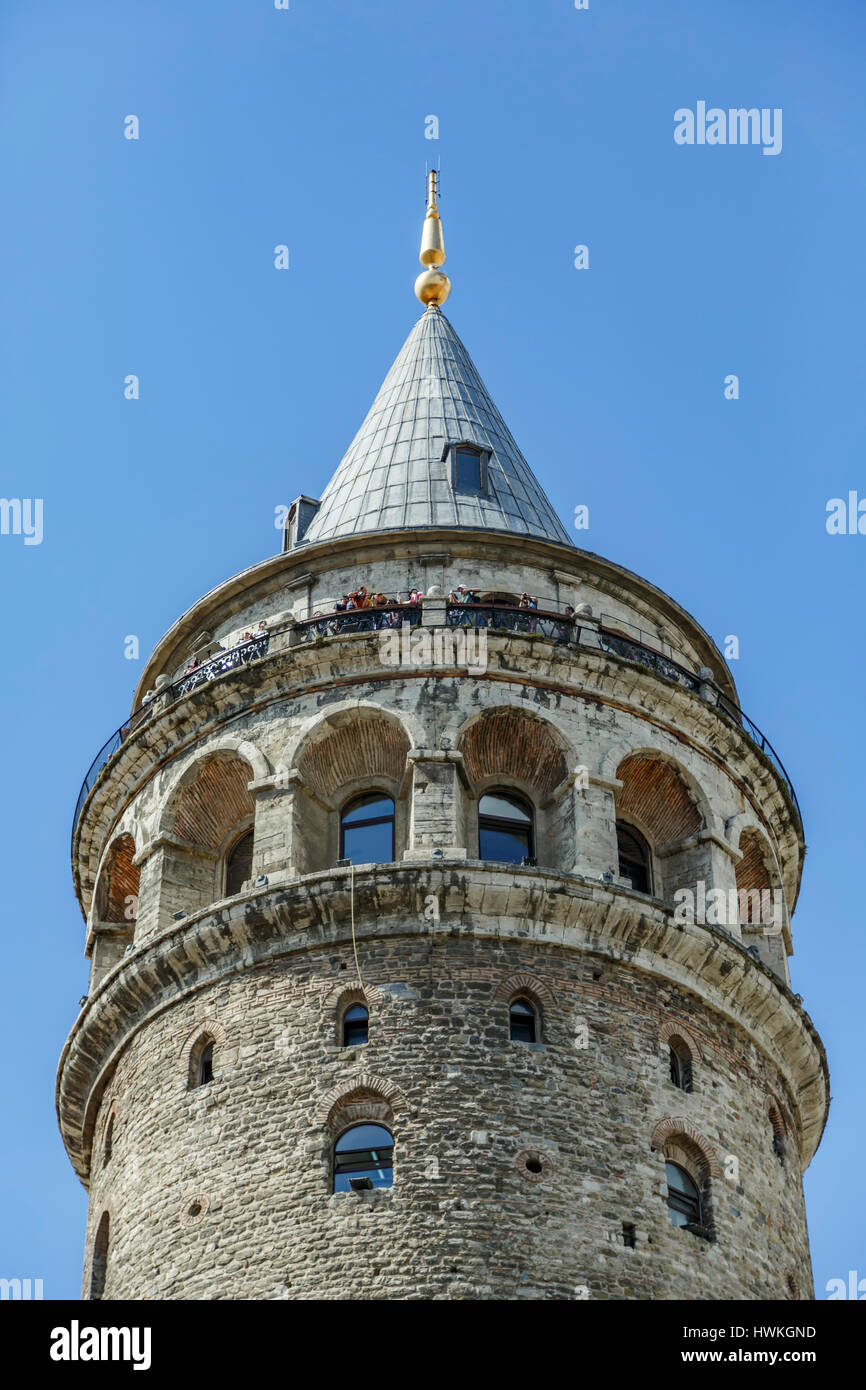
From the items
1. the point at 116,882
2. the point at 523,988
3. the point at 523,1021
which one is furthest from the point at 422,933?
the point at 116,882

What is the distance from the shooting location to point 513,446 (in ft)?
160

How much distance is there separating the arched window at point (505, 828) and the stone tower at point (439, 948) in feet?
0.21

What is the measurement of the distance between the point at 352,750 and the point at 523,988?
5.58 meters

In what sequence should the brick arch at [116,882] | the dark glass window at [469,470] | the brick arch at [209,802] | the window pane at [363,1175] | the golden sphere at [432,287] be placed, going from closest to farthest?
the window pane at [363,1175] < the brick arch at [209,802] < the brick arch at [116,882] < the dark glass window at [469,470] < the golden sphere at [432,287]

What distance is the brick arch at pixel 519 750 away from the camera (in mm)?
39719

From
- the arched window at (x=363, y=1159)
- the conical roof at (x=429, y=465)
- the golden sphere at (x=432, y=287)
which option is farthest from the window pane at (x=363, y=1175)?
the golden sphere at (x=432, y=287)

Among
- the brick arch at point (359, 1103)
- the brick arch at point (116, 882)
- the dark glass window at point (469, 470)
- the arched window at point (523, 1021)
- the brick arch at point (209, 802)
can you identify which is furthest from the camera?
the dark glass window at point (469, 470)

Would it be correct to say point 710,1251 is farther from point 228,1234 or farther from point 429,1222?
point 228,1234

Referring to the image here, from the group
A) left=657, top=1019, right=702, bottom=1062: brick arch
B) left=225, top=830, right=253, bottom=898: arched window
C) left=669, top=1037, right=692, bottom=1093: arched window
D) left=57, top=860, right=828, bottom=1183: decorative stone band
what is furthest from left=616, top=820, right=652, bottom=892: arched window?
left=225, top=830, right=253, bottom=898: arched window

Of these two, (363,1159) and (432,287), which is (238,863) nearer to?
(363,1159)

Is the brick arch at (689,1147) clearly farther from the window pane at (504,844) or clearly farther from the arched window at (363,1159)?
the window pane at (504,844)

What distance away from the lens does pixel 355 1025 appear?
3603cm
